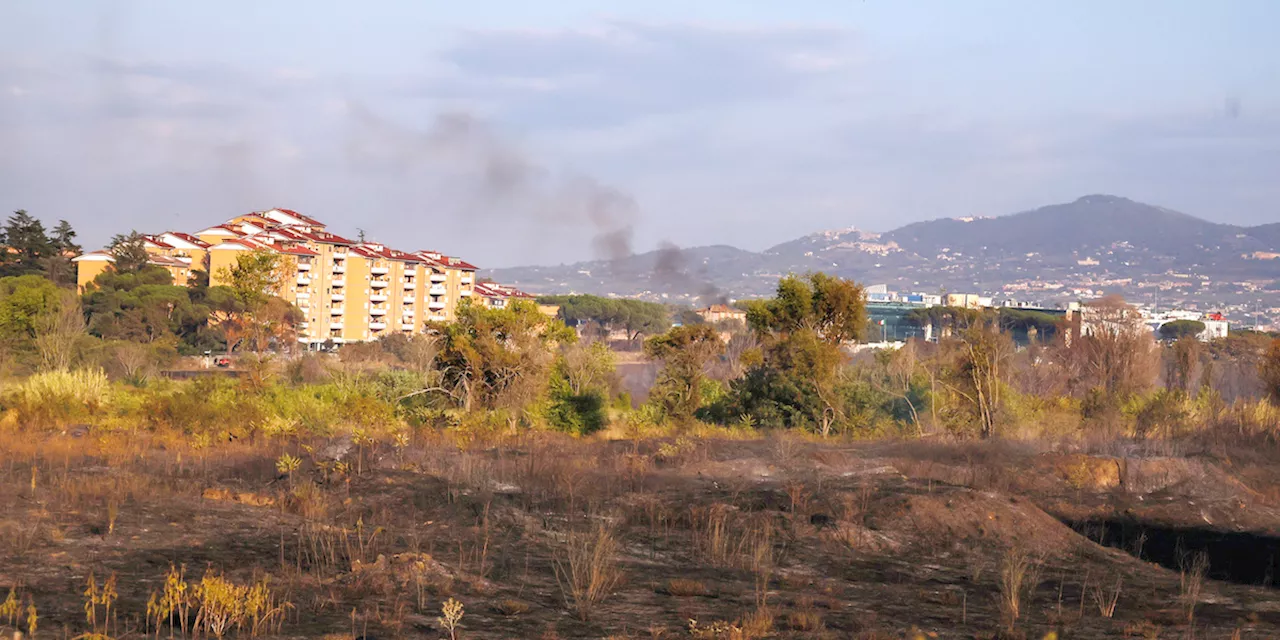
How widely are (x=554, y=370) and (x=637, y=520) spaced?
13.5 meters

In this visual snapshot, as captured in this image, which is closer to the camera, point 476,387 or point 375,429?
point 375,429

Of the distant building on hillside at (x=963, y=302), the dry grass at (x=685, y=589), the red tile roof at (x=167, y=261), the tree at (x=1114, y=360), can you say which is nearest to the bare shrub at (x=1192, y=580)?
the dry grass at (x=685, y=589)

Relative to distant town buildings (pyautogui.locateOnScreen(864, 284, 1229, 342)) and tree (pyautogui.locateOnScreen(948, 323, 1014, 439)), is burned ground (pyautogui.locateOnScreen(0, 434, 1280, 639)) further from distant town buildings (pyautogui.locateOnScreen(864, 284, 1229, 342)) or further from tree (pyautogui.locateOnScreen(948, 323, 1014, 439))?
distant town buildings (pyautogui.locateOnScreen(864, 284, 1229, 342))

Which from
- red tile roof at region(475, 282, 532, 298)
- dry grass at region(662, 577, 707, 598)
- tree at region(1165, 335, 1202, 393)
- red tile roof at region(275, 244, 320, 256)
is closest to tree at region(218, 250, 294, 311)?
red tile roof at region(275, 244, 320, 256)

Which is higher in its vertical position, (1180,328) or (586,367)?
(1180,328)

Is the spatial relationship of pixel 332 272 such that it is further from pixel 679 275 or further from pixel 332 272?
pixel 679 275

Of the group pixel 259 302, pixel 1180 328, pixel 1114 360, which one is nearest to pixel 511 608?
pixel 1114 360

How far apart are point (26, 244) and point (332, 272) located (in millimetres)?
26291

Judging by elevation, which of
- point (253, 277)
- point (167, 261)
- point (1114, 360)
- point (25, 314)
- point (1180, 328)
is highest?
point (167, 261)

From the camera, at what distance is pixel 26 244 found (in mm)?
77188

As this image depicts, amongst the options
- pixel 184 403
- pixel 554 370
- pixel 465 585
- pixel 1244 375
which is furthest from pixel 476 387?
pixel 1244 375

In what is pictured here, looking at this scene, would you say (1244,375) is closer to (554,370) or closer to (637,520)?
(554,370)

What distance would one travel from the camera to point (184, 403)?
24953mm

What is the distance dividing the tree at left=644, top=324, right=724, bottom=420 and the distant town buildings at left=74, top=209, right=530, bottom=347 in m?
56.2
